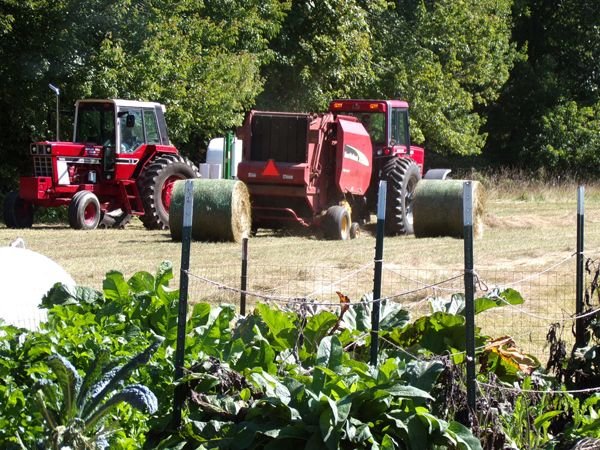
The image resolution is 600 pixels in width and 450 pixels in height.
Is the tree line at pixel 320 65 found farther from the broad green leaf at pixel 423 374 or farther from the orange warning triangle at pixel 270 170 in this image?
the broad green leaf at pixel 423 374

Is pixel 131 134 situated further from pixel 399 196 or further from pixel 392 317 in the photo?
pixel 392 317

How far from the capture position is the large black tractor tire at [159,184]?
1972 cm

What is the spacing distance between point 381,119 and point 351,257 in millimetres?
6354

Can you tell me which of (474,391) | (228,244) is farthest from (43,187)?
(474,391)

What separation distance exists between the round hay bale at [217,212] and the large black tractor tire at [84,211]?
257 centimetres

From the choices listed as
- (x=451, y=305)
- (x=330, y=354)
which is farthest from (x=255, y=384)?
(x=451, y=305)

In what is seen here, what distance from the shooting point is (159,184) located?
19.8 meters

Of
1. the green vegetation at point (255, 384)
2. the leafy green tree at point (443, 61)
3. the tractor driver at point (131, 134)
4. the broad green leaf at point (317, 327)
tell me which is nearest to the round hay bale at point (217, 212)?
the tractor driver at point (131, 134)

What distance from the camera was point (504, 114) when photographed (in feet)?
140

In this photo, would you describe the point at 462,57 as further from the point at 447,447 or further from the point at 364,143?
the point at 447,447

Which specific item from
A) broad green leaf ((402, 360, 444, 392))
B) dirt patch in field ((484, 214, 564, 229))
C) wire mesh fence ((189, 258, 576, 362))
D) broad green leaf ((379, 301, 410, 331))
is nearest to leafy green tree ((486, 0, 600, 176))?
dirt patch in field ((484, 214, 564, 229))

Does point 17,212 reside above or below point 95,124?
below

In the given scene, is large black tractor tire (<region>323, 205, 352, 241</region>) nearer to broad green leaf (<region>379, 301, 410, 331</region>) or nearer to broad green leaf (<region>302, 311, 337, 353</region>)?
broad green leaf (<region>379, 301, 410, 331</region>)

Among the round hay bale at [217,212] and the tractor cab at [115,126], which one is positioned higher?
the tractor cab at [115,126]
